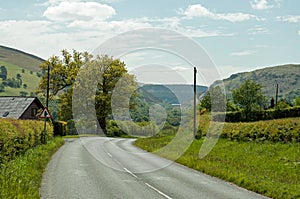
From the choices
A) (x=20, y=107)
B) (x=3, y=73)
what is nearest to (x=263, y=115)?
(x=20, y=107)

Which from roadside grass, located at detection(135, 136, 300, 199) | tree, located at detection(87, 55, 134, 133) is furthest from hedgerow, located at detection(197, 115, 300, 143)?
tree, located at detection(87, 55, 134, 133)

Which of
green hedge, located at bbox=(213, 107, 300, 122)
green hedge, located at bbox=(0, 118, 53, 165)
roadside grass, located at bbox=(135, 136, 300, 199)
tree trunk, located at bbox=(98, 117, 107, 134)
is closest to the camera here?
roadside grass, located at bbox=(135, 136, 300, 199)

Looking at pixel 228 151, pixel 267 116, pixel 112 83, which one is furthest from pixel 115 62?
pixel 228 151

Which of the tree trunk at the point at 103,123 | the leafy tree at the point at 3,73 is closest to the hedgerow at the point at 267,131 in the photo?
the tree trunk at the point at 103,123

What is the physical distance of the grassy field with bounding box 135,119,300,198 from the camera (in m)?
13.7

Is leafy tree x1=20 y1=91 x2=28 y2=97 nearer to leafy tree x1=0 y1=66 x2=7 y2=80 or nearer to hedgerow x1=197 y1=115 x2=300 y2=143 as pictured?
leafy tree x1=0 y1=66 x2=7 y2=80

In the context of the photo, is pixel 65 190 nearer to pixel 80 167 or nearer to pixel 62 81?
pixel 80 167

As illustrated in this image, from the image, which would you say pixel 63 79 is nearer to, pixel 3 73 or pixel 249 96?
pixel 249 96

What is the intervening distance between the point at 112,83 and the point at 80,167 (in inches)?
1716

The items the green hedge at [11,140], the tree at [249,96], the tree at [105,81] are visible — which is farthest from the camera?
the tree at [249,96]

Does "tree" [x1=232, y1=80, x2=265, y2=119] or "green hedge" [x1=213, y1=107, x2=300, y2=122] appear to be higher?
"tree" [x1=232, y1=80, x2=265, y2=119]

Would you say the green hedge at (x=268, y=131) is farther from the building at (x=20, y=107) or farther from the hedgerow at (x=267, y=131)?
the building at (x=20, y=107)

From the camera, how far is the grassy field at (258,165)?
1374 cm

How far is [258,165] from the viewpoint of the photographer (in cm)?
2075
